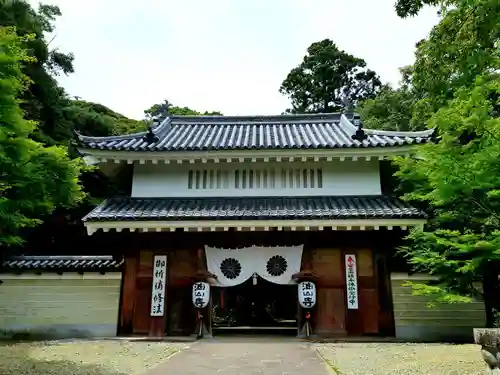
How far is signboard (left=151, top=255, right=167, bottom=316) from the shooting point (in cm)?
1250

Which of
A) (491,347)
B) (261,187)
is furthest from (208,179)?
(491,347)

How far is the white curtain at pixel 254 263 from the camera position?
12.7m

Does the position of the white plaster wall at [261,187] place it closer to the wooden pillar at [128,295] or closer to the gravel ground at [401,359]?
the wooden pillar at [128,295]

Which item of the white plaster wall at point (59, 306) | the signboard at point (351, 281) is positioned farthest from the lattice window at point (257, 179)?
the white plaster wall at point (59, 306)

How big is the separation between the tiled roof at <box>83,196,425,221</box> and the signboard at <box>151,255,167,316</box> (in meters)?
1.48

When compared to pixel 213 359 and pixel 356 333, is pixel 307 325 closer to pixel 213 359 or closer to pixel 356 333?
pixel 356 333

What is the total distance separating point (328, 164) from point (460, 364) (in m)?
7.93

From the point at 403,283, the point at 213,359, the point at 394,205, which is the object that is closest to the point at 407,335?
the point at 403,283

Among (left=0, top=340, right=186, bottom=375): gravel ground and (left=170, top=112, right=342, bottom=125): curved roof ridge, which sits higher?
(left=170, top=112, right=342, bottom=125): curved roof ridge

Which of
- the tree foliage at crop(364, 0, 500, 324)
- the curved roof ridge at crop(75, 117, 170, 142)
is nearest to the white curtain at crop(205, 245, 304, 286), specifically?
the tree foliage at crop(364, 0, 500, 324)

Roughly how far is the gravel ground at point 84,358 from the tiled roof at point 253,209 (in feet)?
11.4

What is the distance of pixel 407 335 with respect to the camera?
12281mm

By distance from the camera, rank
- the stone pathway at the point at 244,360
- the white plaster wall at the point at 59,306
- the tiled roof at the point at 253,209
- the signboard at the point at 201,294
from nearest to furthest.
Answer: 1. the stone pathway at the point at 244,360
2. the tiled roof at the point at 253,209
3. the signboard at the point at 201,294
4. the white plaster wall at the point at 59,306

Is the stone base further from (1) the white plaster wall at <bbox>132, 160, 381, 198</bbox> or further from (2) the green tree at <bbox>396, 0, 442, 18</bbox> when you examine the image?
(1) the white plaster wall at <bbox>132, 160, 381, 198</bbox>
